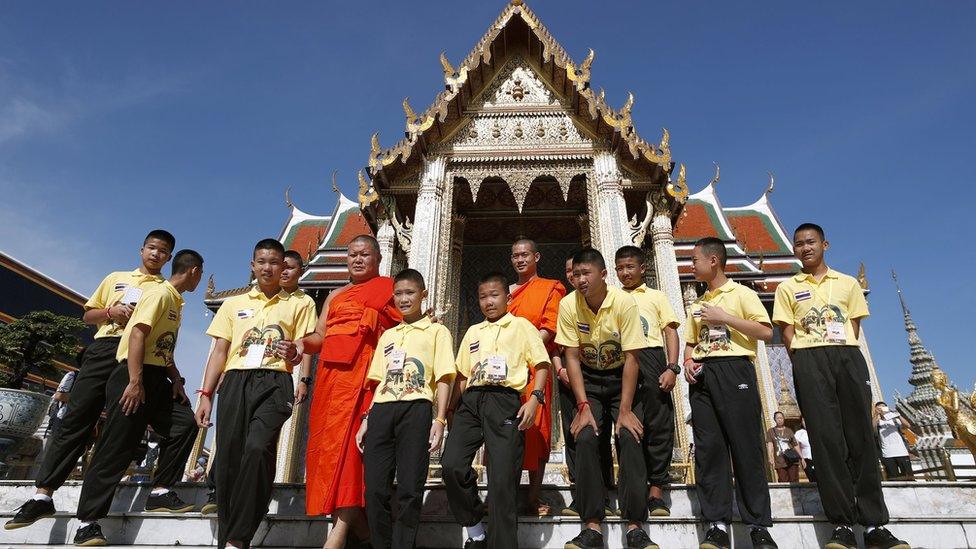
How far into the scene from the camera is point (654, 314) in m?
3.81

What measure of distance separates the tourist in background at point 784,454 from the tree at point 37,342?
38.1 feet

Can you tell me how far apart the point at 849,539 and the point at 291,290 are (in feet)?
12.7

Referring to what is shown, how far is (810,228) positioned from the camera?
3529 millimetres

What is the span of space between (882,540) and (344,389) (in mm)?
2931

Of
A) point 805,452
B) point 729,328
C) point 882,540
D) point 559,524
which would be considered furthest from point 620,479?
point 805,452

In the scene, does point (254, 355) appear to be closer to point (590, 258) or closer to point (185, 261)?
point (185, 261)

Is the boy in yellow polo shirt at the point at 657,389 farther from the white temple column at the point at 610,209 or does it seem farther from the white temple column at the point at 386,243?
the white temple column at the point at 386,243

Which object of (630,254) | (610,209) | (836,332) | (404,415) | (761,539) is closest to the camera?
(761,539)

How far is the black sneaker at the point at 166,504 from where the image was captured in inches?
142

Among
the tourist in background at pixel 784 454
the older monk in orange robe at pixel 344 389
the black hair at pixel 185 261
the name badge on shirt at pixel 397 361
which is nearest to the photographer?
the older monk in orange robe at pixel 344 389

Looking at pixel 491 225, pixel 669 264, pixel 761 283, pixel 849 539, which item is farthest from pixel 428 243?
pixel 761 283

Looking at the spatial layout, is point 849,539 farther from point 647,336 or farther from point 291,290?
point 291,290

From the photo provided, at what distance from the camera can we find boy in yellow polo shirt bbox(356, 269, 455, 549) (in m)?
2.84

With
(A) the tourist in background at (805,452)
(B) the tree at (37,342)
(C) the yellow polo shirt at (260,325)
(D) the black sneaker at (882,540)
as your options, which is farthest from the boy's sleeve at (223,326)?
(B) the tree at (37,342)
